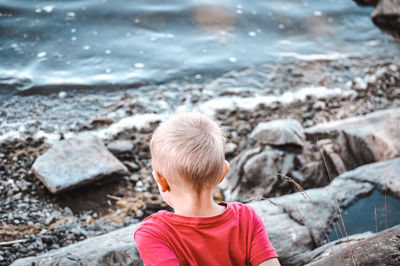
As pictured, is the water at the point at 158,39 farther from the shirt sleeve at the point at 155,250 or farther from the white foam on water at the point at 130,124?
the shirt sleeve at the point at 155,250

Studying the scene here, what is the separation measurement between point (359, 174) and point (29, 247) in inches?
112

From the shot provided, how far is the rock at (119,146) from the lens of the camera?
4191 millimetres

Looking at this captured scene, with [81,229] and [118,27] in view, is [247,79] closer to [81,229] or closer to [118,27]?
[118,27]

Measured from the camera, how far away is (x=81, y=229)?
314 centimetres

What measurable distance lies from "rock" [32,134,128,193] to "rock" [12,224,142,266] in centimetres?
110

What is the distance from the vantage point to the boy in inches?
59.5

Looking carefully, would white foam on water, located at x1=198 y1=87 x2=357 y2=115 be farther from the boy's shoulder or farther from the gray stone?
the gray stone

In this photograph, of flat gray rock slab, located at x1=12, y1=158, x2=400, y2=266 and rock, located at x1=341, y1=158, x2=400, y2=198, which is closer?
flat gray rock slab, located at x1=12, y1=158, x2=400, y2=266

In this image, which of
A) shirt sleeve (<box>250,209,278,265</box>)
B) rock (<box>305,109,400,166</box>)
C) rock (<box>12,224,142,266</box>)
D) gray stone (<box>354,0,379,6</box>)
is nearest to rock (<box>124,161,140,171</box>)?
rock (<box>12,224,142,266</box>)

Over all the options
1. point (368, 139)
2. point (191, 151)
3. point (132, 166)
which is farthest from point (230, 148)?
point (191, 151)

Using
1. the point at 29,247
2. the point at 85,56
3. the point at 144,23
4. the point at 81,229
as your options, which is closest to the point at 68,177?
the point at 81,229

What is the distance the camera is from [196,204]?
1.60 metres

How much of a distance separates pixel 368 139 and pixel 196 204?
2.86 metres

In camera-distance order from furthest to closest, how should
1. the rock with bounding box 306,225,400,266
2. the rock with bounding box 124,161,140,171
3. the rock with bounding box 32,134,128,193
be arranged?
the rock with bounding box 124,161,140,171
the rock with bounding box 32,134,128,193
the rock with bounding box 306,225,400,266
